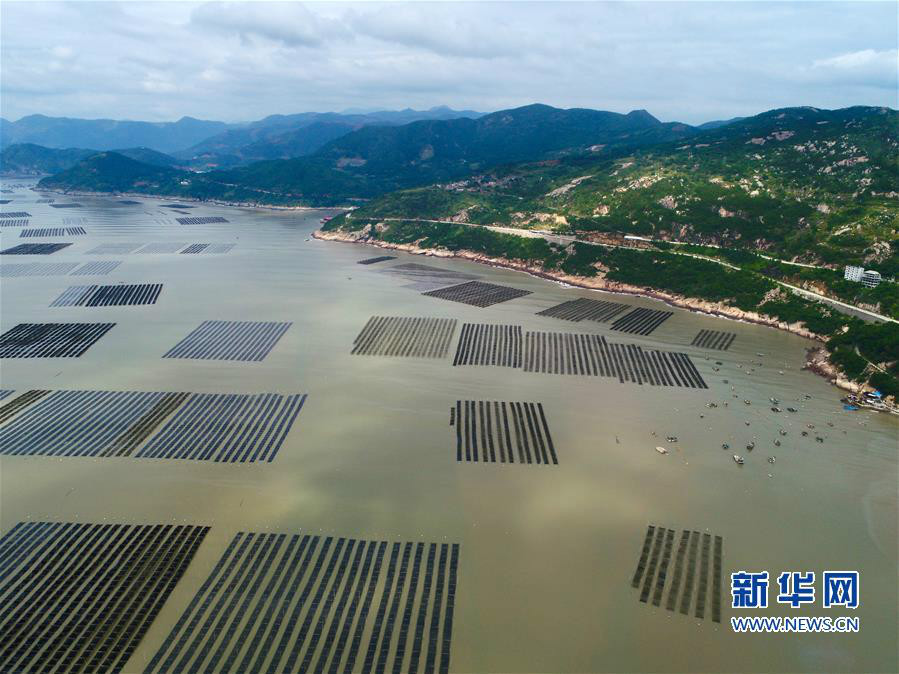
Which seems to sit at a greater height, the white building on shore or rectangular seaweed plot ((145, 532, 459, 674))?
the white building on shore

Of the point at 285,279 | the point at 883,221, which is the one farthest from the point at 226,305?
the point at 883,221

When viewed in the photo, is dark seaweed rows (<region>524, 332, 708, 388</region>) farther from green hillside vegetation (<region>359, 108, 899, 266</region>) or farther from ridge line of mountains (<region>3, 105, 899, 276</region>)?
green hillside vegetation (<region>359, 108, 899, 266</region>)

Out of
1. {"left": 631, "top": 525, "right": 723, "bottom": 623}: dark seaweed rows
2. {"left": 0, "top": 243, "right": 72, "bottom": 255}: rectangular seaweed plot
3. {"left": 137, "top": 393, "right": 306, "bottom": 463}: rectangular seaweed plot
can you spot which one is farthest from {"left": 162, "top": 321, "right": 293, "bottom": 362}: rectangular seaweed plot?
{"left": 0, "top": 243, "right": 72, "bottom": 255}: rectangular seaweed plot

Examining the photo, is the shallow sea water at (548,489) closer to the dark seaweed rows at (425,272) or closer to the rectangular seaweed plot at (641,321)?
the rectangular seaweed plot at (641,321)

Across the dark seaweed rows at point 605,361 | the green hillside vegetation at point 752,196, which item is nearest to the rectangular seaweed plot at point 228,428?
the dark seaweed rows at point 605,361

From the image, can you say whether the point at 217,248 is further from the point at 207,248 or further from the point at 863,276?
the point at 863,276

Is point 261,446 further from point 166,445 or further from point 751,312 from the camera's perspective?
point 751,312

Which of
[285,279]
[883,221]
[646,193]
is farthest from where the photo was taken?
[646,193]
